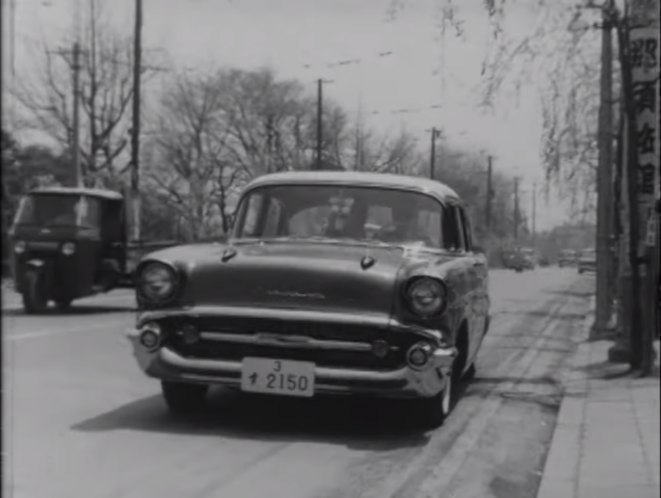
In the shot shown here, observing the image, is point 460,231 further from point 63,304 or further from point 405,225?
point 63,304

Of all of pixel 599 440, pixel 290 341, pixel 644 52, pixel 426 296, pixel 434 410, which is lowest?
pixel 599 440

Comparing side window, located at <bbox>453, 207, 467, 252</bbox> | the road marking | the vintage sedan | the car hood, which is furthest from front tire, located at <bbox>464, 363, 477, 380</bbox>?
the road marking

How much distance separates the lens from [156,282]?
4.11ft

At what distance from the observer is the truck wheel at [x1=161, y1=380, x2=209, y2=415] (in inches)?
68.6

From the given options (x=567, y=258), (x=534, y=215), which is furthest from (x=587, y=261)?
(x=534, y=215)

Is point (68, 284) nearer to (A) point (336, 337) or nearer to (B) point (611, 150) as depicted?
(A) point (336, 337)

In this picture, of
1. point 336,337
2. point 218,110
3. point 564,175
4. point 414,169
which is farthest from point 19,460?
point 336,337

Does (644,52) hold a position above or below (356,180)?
above

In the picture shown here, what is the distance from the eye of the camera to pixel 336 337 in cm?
193

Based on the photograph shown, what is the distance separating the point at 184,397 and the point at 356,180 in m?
0.77

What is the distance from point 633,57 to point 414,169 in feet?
2.68

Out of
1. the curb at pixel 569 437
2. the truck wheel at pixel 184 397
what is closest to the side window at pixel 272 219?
the truck wheel at pixel 184 397

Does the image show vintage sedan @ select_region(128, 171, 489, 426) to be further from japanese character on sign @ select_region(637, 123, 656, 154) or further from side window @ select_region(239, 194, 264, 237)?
japanese character on sign @ select_region(637, 123, 656, 154)

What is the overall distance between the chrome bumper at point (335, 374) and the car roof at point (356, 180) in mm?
313
